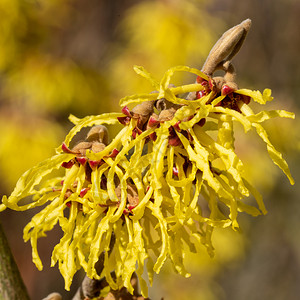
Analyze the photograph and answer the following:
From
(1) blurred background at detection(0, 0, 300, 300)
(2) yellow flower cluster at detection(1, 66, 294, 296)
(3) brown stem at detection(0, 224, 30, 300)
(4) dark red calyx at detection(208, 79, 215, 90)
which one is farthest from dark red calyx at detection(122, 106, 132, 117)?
(1) blurred background at detection(0, 0, 300, 300)

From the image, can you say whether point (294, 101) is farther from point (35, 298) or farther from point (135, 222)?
point (135, 222)

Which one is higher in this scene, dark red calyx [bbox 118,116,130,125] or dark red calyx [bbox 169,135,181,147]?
dark red calyx [bbox 118,116,130,125]

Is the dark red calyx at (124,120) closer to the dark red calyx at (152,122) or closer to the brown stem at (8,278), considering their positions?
the dark red calyx at (152,122)

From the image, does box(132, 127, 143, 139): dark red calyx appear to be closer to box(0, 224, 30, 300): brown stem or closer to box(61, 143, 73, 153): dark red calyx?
box(61, 143, 73, 153): dark red calyx

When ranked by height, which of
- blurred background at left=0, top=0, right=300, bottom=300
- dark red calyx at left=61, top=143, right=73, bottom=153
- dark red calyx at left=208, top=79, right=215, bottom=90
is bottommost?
dark red calyx at left=208, top=79, right=215, bottom=90

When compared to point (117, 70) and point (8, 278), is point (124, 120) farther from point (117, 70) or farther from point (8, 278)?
point (117, 70)

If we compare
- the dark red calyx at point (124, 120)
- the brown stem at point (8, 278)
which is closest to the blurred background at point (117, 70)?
the brown stem at point (8, 278)
